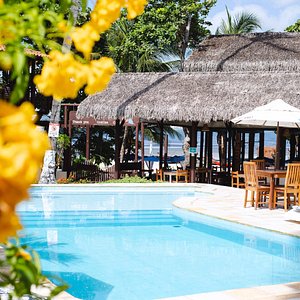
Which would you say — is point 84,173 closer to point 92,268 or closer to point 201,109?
point 201,109

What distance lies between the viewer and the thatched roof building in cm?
1347

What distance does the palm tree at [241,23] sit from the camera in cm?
2444

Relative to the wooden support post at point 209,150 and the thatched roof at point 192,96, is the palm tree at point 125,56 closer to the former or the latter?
the wooden support post at point 209,150

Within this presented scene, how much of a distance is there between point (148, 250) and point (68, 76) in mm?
5811

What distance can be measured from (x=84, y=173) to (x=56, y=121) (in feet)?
6.91

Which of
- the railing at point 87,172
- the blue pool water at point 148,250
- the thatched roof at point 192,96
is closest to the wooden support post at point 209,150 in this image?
the thatched roof at point 192,96

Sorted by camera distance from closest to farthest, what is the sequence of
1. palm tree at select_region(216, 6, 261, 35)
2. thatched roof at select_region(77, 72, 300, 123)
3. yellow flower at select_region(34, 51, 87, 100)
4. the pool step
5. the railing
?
1. yellow flower at select_region(34, 51, 87, 100)
2. the pool step
3. thatched roof at select_region(77, 72, 300, 123)
4. the railing
5. palm tree at select_region(216, 6, 261, 35)

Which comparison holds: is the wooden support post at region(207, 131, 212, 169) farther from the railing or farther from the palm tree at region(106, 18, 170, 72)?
the palm tree at region(106, 18, 170, 72)

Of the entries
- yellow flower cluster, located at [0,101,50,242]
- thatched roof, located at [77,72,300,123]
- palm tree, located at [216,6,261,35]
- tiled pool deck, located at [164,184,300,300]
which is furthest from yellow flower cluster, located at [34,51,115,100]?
palm tree, located at [216,6,261,35]

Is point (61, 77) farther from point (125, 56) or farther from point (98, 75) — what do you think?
point (125, 56)

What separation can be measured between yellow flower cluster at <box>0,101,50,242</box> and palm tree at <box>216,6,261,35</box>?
80.8 feet

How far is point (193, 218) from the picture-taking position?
8.73 meters

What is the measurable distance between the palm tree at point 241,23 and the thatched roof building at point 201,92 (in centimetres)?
766

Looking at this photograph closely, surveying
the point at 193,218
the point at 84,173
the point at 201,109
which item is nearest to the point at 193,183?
the point at 201,109
